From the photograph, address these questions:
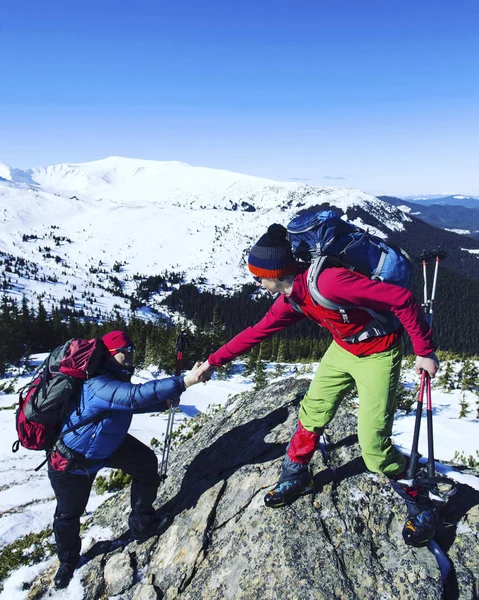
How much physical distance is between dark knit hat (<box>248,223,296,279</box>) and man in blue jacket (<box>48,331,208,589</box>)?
150 centimetres

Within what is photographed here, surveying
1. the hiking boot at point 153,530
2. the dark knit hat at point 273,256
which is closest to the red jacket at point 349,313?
the dark knit hat at point 273,256

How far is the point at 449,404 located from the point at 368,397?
11.9 meters

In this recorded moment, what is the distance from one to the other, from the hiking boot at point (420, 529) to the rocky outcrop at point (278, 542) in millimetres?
116

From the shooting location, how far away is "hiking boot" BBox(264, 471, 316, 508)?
469 centimetres

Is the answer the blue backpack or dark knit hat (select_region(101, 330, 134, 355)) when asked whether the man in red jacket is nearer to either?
the blue backpack

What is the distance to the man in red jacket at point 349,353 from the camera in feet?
12.7

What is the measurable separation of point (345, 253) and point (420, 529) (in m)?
2.95

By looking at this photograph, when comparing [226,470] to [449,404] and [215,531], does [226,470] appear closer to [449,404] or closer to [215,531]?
[215,531]

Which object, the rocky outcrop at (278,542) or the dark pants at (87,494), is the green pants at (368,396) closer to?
the rocky outcrop at (278,542)

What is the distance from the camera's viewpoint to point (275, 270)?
13.9ft

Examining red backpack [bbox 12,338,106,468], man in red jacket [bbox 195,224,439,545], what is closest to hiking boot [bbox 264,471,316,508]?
man in red jacket [bbox 195,224,439,545]

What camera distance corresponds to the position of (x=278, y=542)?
4289 millimetres

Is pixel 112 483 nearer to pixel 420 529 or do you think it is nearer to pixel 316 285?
pixel 420 529

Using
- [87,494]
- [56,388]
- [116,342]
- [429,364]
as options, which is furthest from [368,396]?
[87,494]
